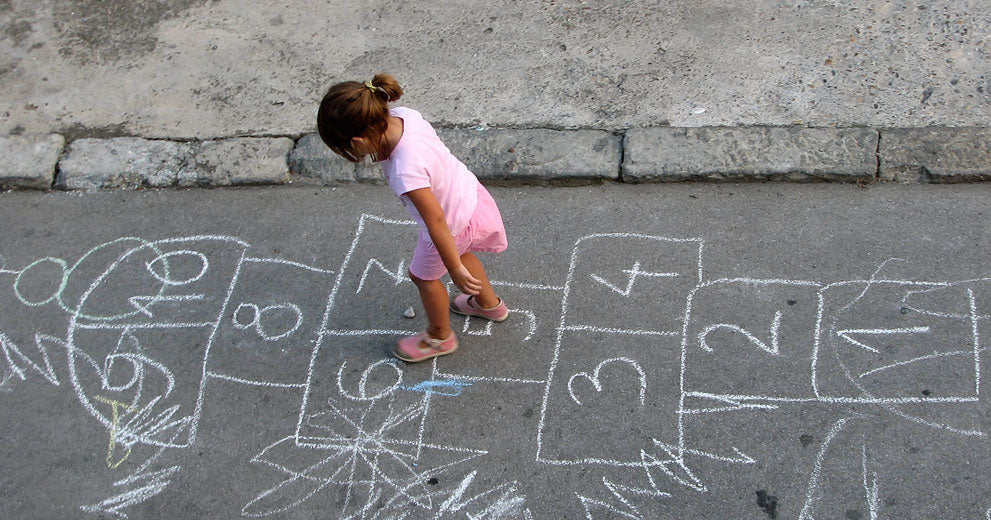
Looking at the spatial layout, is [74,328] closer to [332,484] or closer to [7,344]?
[7,344]

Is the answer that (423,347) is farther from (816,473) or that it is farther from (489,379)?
(816,473)

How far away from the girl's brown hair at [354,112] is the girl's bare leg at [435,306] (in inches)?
25.8

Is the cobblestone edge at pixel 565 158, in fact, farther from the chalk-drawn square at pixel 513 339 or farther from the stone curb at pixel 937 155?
the chalk-drawn square at pixel 513 339

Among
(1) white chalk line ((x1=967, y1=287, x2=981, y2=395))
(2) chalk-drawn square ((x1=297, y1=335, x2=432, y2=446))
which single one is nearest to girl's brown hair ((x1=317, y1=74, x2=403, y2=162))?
(2) chalk-drawn square ((x1=297, y1=335, x2=432, y2=446))

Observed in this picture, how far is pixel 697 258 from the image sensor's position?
10.8 feet

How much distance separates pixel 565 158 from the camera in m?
3.69

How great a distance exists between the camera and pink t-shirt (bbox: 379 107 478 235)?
Result: 8.09 feet

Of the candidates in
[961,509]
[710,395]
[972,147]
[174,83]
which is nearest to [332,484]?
[710,395]

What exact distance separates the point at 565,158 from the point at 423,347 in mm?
1148

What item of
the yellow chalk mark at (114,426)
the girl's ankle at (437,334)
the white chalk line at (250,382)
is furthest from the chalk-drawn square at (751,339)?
the yellow chalk mark at (114,426)

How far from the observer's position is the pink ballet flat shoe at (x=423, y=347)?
3.07 m

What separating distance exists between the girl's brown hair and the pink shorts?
1.42 ft

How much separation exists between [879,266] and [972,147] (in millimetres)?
786

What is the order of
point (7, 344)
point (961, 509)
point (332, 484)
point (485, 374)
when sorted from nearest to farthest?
point (961, 509), point (332, 484), point (485, 374), point (7, 344)
